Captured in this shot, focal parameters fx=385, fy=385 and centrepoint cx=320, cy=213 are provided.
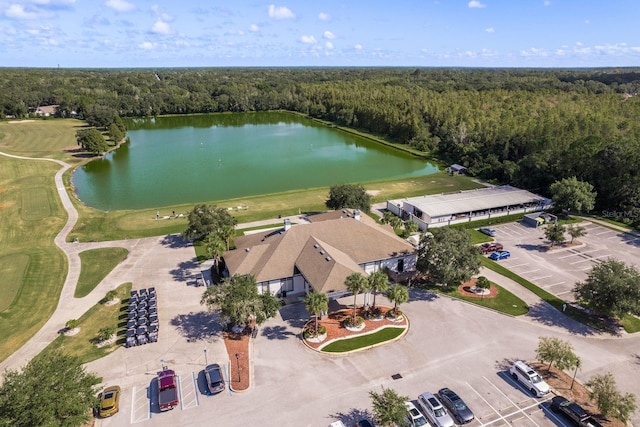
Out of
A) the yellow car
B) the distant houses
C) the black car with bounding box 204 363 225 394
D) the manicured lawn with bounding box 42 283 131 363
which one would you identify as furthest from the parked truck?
the distant houses

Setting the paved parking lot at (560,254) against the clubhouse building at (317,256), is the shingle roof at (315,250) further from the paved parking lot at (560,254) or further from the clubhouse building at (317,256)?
the paved parking lot at (560,254)

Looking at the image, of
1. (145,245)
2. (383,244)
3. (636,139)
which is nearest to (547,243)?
(383,244)

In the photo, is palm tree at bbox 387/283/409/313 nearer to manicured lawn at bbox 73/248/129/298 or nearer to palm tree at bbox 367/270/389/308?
palm tree at bbox 367/270/389/308

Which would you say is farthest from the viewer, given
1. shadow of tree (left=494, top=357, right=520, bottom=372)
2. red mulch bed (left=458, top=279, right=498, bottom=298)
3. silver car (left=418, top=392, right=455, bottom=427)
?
red mulch bed (left=458, top=279, right=498, bottom=298)

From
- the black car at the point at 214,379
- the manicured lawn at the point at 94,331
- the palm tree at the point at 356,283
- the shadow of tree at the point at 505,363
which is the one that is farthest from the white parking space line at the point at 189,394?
the shadow of tree at the point at 505,363

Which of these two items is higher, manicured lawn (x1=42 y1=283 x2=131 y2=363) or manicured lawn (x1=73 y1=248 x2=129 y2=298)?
manicured lawn (x1=73 y1=248 x2=129 y2=298)

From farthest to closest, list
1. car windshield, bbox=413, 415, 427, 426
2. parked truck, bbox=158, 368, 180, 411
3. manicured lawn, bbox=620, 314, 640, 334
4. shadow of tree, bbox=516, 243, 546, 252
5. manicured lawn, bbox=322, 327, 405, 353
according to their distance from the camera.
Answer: shadow of tree, bbox=516, 243, 546, 252, manicured lawn, bbox=620, 314, 640, 334, manicured lawn, bbox=322, 327, 405, 353, parked truck, bbox=158, 368, 180, 411, car windshield, bbox=413, 415, 427, 426
